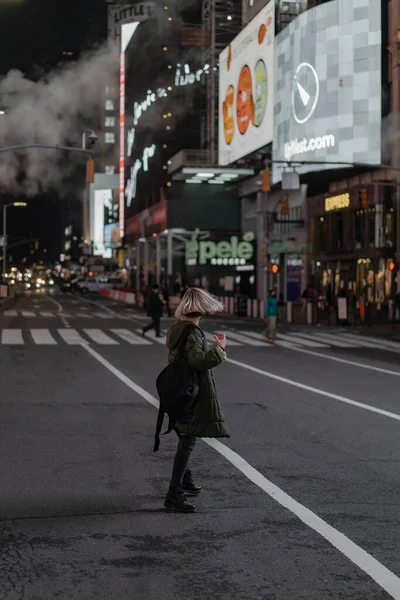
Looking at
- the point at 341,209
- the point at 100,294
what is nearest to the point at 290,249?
the point at 341,209

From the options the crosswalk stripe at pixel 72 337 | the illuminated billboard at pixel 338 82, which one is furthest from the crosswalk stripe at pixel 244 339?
the illuminated billboard at pixel 338 82

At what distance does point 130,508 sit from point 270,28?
53887mm

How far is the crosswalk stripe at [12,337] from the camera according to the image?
27812mm

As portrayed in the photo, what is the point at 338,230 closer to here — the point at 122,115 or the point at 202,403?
the point at 202,403

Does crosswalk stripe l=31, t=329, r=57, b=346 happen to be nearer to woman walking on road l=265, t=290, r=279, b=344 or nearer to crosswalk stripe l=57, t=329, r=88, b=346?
crosswalk stripe l=57, t=329, r=88, b=346

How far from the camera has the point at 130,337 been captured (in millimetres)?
31219

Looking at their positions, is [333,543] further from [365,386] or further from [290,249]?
[290,249]

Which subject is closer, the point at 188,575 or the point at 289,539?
the point at 188,575

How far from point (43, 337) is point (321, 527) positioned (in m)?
24.4

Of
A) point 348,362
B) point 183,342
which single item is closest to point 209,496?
point 183,342

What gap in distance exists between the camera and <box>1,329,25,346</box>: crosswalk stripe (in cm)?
2781

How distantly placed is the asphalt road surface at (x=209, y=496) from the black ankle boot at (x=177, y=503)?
2.8 inches

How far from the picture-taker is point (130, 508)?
7.29m

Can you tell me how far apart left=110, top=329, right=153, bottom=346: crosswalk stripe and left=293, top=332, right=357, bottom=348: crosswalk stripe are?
5.18 meters
